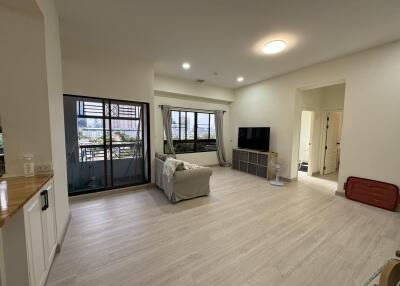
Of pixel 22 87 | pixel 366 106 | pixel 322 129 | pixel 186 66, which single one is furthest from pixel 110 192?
pixel 322 129

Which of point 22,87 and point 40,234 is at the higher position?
point 22,87

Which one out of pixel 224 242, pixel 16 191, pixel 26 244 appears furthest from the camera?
pixel 224 242

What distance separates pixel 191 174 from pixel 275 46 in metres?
2.85

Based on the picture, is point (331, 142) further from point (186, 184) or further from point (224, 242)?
point (224, 242)

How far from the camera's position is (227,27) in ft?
8.87

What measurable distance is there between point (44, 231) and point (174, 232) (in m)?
1.42

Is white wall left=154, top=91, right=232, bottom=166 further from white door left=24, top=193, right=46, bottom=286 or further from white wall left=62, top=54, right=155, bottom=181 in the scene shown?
white door left=24, top=193, right=46, bottom=286

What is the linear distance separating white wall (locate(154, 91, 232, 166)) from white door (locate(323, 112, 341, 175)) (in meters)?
3.18

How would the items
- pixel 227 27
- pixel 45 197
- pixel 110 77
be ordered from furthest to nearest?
pixel 110 77 → pixel 227 27 → pixel 45 197

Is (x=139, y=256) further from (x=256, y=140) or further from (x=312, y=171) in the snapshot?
(x=312, y=171)

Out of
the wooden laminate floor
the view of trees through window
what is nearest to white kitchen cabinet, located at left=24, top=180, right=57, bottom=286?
the wooden laminate floor

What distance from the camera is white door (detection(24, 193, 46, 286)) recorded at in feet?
4.18

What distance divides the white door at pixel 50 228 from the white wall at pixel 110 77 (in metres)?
2.29

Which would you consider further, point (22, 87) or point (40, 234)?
point (22, 87)
